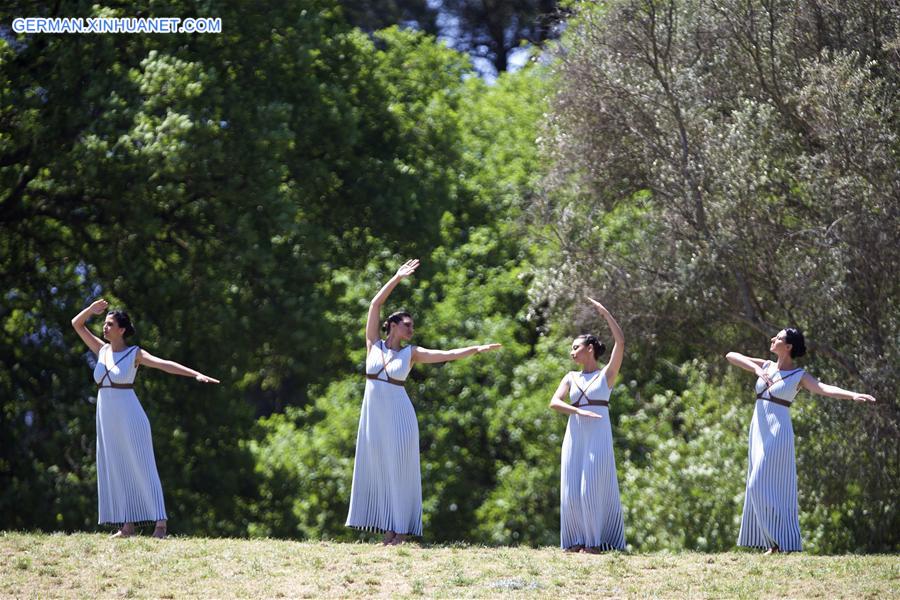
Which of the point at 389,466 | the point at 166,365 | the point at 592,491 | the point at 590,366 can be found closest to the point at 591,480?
the point at 592,491

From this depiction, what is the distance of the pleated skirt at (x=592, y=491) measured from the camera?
11.9 m

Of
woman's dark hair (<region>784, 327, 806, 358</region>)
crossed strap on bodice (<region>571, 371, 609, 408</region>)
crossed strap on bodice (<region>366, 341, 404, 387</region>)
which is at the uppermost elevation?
woman's dark hair (<region>784, 327, 806, 358</region>)

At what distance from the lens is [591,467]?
11.9 m

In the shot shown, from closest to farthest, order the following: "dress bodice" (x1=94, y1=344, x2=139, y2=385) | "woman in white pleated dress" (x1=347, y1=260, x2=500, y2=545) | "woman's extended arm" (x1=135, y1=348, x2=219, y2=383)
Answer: "woman's extended arm" (x1=135, y1=348, x2=219, y2=383), "woman in white pleated dress" (x1=347, y1=260, x2=500, y2=545), "dress bodice" (x1=94, y1=344, x2=139, y2=385)

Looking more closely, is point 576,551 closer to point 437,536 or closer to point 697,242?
point 697,242

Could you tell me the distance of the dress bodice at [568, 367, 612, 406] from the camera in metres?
11.9

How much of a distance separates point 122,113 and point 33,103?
1265 millimetres

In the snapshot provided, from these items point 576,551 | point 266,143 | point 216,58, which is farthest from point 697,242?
point 216,58

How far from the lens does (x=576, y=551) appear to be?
11.9 m

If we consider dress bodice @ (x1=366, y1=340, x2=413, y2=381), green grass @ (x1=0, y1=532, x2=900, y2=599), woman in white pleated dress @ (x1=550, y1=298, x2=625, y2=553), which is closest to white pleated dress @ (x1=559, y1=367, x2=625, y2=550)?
woman in white pleated dress @ (x1=550, y1=298, x2=625, y2=553)

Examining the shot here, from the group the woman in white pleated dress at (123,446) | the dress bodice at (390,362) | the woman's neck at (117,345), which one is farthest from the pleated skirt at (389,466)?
the woman's neck at (117,345)

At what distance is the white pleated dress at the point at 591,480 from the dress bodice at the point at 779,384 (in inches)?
53.6

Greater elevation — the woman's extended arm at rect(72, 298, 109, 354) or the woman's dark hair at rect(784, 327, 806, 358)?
the woman's extended arm at rect(72, 298, 109, 354)

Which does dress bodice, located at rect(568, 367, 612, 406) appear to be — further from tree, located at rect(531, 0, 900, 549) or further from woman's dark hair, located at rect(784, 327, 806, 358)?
tree, located at rect(531, 0, 900, 549)
